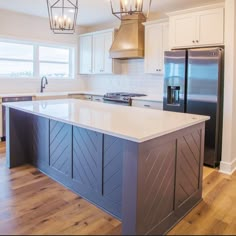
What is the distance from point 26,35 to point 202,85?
3982 millimetres

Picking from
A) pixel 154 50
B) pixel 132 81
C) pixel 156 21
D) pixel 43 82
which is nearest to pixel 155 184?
pixel 154 50

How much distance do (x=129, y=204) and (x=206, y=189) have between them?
1510mm

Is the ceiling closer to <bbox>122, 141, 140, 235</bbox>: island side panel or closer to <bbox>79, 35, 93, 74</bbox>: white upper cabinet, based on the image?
<bbox>79, 35, 93, 74</bbox>: white upper cabinet

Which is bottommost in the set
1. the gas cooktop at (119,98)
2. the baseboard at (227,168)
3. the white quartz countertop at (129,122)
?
the baseboard at (227,168)

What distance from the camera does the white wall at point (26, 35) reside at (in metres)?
5.38

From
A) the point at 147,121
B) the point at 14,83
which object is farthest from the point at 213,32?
the point at 14,83

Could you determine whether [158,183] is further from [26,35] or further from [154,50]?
[26,35]

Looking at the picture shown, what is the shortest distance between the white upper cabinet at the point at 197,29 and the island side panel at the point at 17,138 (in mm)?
2642

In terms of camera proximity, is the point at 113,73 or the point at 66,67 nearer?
the point at 113,73

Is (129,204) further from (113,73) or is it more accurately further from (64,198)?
(113,73)

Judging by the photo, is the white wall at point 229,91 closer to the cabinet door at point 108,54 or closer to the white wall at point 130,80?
the white wall at point 130,80

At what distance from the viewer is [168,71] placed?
4164mm

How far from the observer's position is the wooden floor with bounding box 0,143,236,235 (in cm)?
225

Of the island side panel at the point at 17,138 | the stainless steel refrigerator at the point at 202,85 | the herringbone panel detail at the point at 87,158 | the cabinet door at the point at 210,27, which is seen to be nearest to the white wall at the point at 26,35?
the island side panel at the point at 17,138
